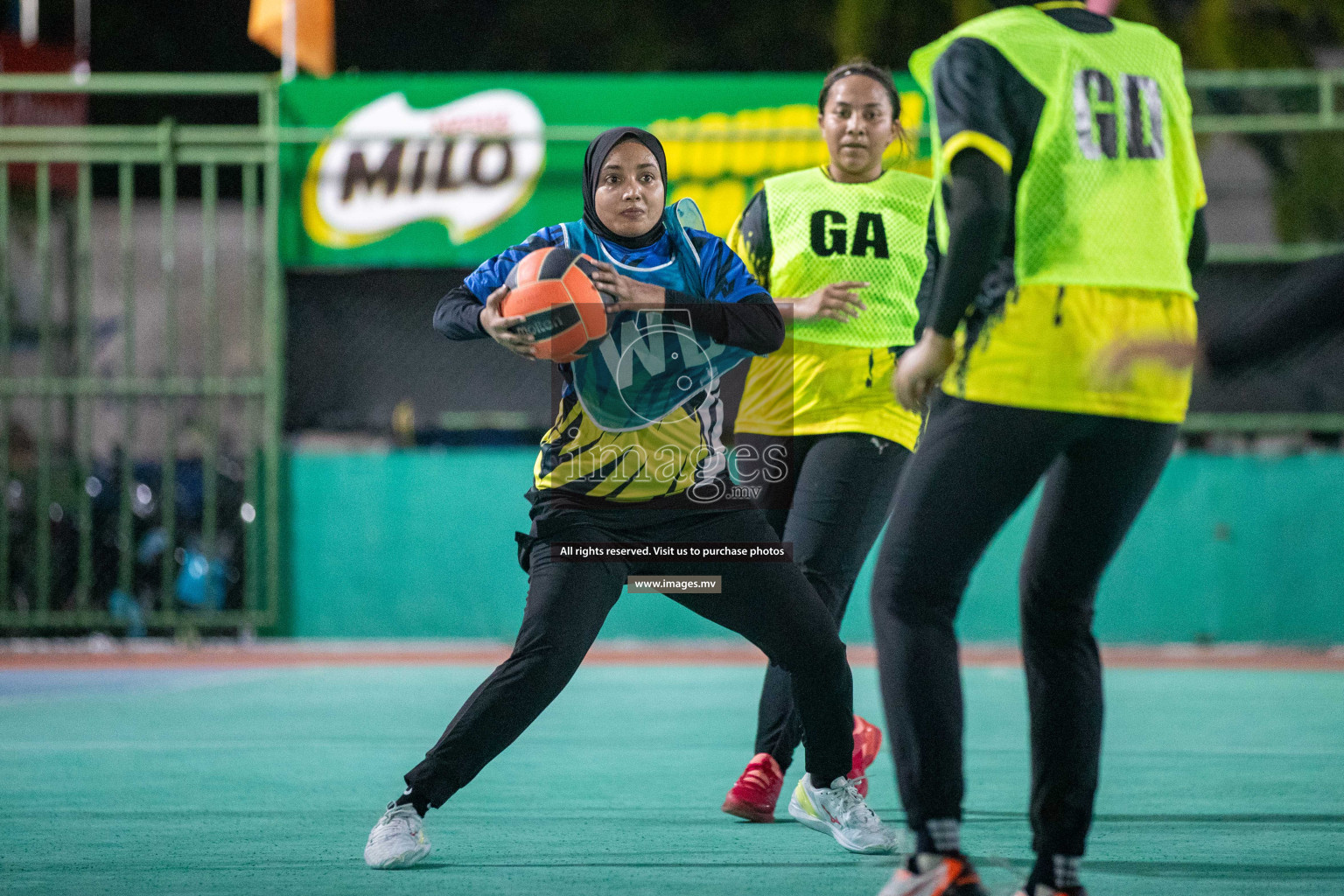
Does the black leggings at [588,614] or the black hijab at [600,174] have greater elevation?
the black hijab at [600,174]

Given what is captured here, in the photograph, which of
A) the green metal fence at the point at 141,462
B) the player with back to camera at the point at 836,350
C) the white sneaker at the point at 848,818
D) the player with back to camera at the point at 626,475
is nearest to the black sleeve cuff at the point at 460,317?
the player with back to camera at the point at 626,475

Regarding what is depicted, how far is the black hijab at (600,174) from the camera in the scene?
403cm

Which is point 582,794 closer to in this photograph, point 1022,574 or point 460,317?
point 460,317

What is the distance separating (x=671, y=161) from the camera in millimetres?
11133

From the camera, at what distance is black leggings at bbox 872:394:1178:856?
3121 millimetres

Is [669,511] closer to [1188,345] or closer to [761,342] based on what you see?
[761,342]

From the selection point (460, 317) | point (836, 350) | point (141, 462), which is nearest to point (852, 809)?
point (836, 350)

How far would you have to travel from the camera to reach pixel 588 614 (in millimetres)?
3895

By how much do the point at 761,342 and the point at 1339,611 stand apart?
824 cm

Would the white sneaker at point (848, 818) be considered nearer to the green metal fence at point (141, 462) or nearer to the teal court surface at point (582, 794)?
the teal court surface at point (582, 794)

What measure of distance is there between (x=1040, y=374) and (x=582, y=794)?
8.99 feet

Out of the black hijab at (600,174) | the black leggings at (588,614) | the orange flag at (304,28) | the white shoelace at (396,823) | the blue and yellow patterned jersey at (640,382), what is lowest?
the white shoelace at (396,823)

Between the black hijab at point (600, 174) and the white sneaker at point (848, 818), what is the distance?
1.68m

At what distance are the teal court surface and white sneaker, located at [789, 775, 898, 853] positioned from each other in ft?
0.24
